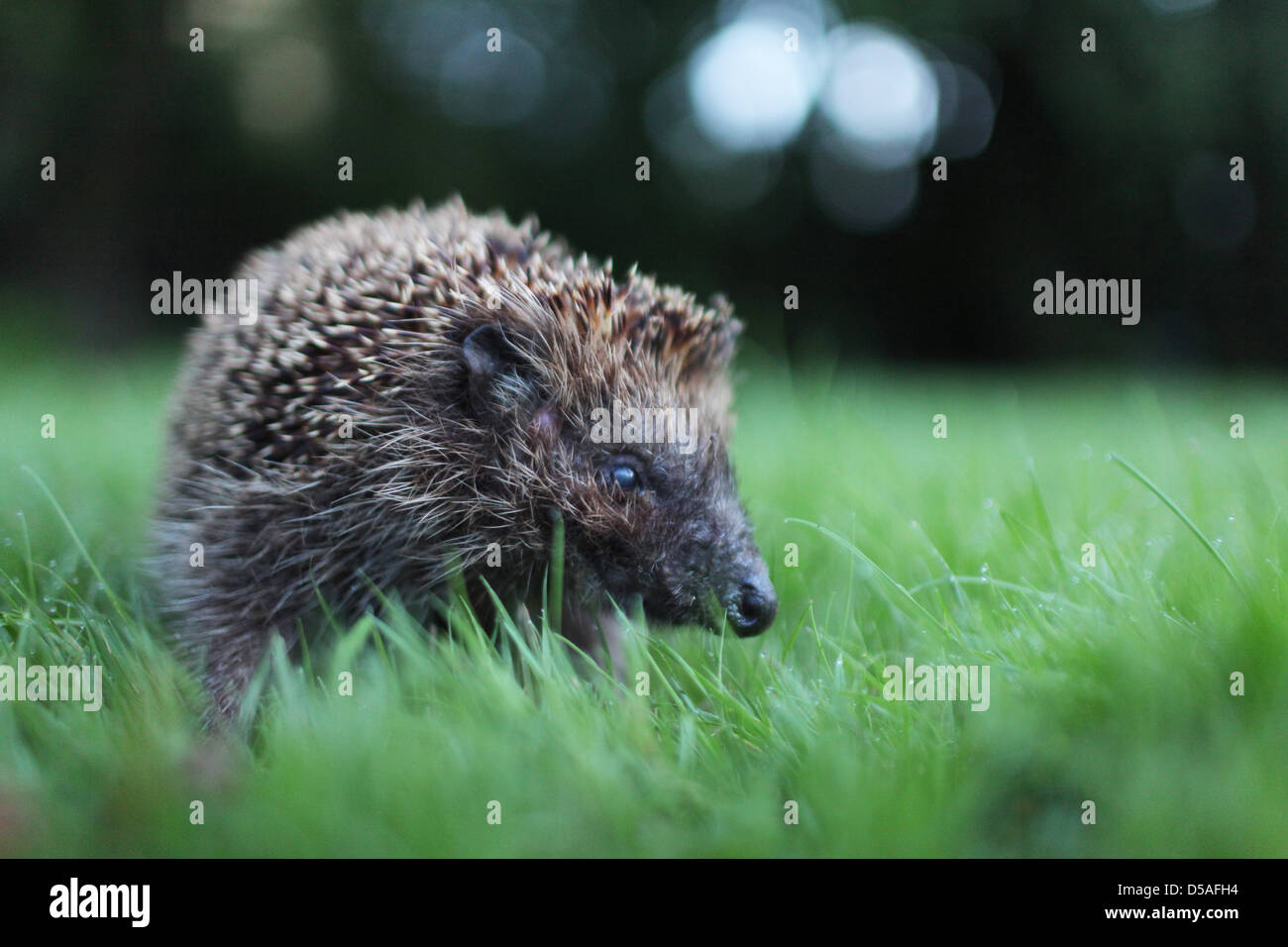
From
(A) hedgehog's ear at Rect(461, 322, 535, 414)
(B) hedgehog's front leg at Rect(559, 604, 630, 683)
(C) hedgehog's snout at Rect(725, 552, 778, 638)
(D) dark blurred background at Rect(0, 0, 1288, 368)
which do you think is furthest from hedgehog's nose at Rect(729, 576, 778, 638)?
(D) dark blurred background at Rect(0, 0, 1288, 368)

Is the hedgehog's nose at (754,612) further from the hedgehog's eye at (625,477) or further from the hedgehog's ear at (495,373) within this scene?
the hedgehog's ear at (495,373)

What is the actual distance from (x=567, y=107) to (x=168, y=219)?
21.3ft

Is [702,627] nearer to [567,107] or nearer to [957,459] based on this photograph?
[957,459]

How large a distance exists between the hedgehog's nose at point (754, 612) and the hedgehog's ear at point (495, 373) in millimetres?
1115

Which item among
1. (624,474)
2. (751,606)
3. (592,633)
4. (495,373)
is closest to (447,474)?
(495,373)

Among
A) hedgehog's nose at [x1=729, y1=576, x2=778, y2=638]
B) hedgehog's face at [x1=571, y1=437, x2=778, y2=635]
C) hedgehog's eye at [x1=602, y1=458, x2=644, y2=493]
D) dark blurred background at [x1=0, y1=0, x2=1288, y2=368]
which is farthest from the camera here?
dark blurred background at [x1=0, y1=0, x2=1288, y2=368]

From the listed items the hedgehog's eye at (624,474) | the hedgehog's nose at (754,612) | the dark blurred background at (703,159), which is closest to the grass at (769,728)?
the hedgehog's nose at (754,612)

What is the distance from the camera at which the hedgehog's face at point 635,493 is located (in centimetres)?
340

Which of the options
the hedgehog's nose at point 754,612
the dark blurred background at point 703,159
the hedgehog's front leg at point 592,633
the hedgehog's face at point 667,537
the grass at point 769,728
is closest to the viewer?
the grass at point 769,728

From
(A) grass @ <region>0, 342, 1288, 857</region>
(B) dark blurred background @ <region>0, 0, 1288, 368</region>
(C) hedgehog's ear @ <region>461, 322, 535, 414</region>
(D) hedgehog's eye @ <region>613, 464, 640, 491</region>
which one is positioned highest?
(B) dark blurred background @ <region>0, 0, 1288, 368</region>

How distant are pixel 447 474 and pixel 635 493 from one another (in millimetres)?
722

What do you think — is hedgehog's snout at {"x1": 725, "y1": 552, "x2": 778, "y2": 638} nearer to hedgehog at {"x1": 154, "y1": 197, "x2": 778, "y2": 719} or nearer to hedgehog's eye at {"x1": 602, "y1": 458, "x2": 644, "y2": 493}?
hedgehog at {"x1": 154, "y1": 197, "x2": 778, "y2": 719}

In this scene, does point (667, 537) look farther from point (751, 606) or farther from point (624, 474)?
point (751, 606)

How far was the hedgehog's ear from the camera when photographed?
358 centimetres
